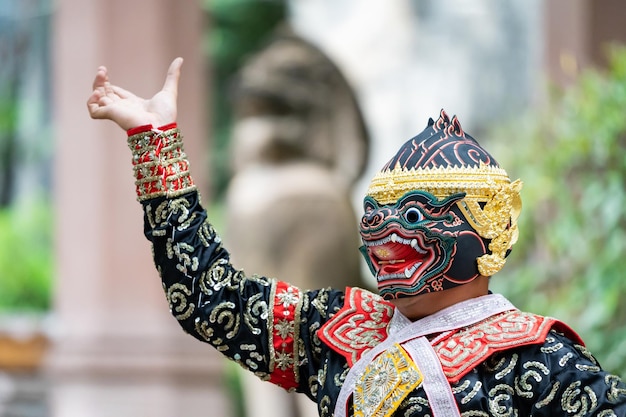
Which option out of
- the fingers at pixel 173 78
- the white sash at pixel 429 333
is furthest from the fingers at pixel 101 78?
the white sash at pixel 429 333

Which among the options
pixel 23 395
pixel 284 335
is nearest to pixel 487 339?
pixel 284 335

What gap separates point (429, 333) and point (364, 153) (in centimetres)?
466

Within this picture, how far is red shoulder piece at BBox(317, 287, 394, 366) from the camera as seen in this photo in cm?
279

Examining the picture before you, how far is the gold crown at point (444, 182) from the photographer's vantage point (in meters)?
2.67

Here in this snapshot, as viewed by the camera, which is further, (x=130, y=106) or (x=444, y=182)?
(x=130, y=106)

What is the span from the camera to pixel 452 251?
2660 mm

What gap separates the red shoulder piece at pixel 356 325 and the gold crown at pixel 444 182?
0.28 meters

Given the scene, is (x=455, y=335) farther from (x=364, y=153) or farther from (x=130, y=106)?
(x=364, y=153)

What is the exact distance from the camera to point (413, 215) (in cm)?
267

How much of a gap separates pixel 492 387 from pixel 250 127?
4328 mm

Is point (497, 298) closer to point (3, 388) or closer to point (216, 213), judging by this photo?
point (3, 388)

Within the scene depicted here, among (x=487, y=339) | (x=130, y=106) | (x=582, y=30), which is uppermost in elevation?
(x=582, y=30)

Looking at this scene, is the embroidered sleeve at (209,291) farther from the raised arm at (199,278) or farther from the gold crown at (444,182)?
the gold crown at (444,182)

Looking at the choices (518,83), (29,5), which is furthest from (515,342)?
(29,5)
